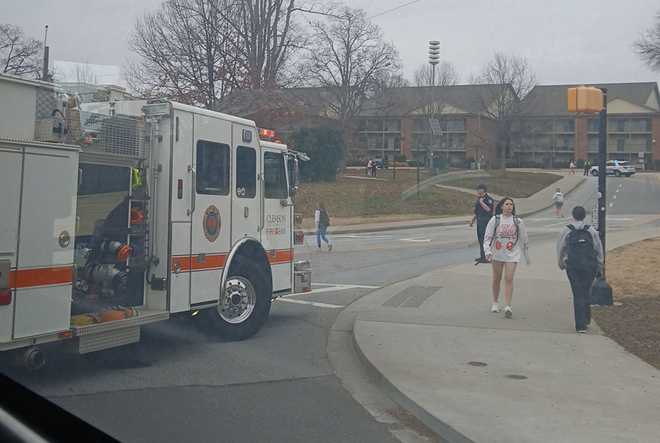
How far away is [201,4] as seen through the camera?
96.3 ft

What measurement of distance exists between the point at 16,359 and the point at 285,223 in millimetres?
4759

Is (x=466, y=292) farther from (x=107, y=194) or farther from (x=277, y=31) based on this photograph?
(x=277, y=31)

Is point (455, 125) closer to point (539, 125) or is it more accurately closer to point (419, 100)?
point (419, 100)

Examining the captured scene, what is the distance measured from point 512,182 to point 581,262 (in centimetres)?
3900

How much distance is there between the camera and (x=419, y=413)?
6418mm

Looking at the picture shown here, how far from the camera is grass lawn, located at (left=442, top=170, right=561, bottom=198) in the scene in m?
43.9

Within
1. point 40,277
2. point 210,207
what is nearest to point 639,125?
point 210,207

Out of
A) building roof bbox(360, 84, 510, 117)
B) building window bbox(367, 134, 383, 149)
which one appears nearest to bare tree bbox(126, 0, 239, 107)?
building roof bbox(360, 84, 510, 117)

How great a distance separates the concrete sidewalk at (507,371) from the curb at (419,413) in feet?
0.04

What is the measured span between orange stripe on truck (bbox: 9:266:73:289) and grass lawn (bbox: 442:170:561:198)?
35979mm

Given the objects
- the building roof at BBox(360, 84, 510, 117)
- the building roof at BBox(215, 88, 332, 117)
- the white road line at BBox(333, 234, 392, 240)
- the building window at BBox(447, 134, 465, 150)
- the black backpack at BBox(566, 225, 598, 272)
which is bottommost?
the white road line at BBox(333, 234, 392, 240)

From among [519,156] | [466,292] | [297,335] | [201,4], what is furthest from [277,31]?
[519,156]

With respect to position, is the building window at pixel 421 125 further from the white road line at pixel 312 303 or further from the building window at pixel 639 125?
the white road line at pixel 312 303

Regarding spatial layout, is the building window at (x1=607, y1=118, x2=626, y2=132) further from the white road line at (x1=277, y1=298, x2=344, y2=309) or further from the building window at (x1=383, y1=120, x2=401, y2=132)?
the white road line at (x1=277, y1=298, x2=344, y2=309)
